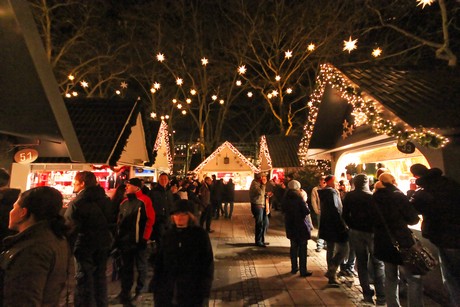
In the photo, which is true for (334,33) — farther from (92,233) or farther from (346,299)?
(92,233)

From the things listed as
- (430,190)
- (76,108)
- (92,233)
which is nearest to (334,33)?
(76,108)

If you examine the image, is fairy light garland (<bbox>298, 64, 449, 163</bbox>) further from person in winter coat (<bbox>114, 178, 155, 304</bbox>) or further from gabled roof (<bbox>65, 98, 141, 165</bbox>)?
gabled roof (<bbox>65, 98, 141, 165</bbox>)

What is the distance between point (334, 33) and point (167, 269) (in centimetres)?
1757

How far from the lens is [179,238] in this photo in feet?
10.1

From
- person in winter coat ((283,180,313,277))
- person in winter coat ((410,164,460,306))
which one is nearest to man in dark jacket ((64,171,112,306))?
person in winter coat ((283,180,313,277))

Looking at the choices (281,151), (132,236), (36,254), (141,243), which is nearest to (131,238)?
(132,236)

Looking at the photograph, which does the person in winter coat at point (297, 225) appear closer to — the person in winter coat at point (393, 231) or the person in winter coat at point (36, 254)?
the person in winter coat at point (393, 231)

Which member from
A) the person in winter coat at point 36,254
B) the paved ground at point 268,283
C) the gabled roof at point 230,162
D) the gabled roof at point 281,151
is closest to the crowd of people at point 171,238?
the person in winter coat at point 36,254

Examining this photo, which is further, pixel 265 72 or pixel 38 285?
pixel 265 72

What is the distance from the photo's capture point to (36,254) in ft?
6.59

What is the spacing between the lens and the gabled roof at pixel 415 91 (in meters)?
5.13

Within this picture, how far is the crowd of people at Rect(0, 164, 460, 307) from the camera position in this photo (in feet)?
6.88

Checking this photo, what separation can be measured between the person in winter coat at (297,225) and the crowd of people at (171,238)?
2cm

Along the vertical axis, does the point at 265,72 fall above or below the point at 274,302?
above
